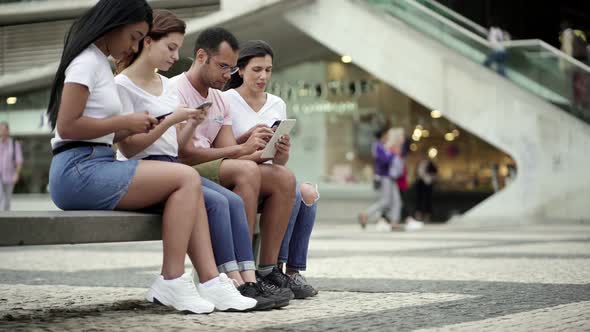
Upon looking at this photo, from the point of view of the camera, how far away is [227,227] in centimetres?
448

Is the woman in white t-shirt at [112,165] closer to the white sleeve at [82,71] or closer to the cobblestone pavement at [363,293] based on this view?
the white sleeve at [82,71]

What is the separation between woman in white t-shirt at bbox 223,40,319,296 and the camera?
17.2ft

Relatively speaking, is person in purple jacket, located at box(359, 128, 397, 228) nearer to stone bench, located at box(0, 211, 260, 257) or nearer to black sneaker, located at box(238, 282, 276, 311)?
black sneaker, located at box(238, 282, 276, 311)

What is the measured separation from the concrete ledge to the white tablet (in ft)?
2.53

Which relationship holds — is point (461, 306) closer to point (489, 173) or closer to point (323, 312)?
point (323, 312)

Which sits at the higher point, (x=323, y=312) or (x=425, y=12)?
(x=425, y=12)

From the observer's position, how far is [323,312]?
4414mm

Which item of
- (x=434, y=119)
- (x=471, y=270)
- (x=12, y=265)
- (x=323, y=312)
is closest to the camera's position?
(x=323, y=312)

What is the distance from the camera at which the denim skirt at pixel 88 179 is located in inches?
164

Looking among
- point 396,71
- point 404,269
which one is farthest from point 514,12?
point 404,269

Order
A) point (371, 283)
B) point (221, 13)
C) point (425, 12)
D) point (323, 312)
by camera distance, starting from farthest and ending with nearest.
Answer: point (221, 13) < point (425, 12) < point (371, 283) < point (323, 312)

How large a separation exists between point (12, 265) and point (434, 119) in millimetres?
16541

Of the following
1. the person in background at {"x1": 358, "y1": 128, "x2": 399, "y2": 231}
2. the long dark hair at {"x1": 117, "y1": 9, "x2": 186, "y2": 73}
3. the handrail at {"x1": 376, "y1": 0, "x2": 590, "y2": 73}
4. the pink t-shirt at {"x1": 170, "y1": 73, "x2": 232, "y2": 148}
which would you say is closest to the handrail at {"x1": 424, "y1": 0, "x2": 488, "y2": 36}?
the handrail at {"x1": 376, "y1": 0, "x2": 590, "y2": 73}

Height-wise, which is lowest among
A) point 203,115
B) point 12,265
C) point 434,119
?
point 12,265
